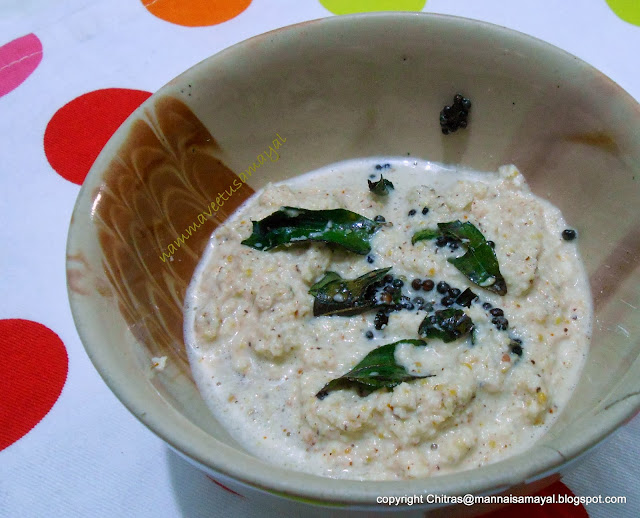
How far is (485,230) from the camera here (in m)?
1.74

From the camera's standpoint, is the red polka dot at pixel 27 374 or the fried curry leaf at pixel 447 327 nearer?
the fried curry leaf at pixel 447 327

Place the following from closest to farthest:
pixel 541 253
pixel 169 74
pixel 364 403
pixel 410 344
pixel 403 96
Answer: pixel 364 403, pixel 410 344, pixel 541 253, pixel 403 96, pixel 169 74

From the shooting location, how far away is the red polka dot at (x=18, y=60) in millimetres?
2354

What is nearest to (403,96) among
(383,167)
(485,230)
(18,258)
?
(383,167)

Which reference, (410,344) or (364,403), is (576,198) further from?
(364,403)

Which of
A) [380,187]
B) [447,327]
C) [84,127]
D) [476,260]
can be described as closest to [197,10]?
[84,127]

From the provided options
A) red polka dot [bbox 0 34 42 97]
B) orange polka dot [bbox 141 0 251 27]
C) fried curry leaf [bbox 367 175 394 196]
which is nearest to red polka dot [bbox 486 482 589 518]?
fried curry leaf [bbox 367 175 394 196]

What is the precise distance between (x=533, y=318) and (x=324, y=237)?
2.01 ft

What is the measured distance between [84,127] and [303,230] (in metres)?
1.03

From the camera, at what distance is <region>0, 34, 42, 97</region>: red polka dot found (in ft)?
7.72

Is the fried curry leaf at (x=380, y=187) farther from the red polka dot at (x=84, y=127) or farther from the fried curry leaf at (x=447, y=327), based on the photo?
the red polka dot at (x=84, y=127)

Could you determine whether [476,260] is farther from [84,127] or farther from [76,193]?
[84,127]

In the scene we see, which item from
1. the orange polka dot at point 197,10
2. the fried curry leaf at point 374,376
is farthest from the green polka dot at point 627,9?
the fried curry leaf at point 374,376

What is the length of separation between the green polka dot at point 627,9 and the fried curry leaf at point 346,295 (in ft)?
5.04
